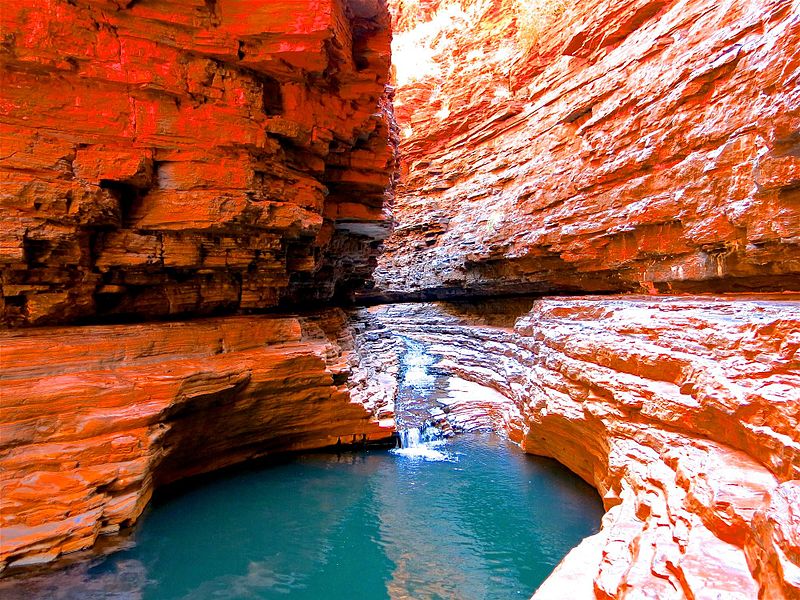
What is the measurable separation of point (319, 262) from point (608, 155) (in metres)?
10.1

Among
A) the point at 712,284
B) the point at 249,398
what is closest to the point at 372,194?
the point at 249,398

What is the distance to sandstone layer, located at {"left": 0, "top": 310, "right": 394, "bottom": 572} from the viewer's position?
6820 mm

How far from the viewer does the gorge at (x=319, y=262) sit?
5.04 meters

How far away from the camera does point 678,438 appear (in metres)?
5.89

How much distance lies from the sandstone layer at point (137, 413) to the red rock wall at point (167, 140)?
132 centimetres

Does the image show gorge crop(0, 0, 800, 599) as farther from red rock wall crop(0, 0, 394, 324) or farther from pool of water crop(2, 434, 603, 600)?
pool of water crop(2, 434, 603, 600)

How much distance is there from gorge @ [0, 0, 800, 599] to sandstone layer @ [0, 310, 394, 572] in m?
0.05

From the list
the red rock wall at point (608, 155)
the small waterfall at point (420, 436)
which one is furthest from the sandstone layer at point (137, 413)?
the red rock wall at point (608, 155)

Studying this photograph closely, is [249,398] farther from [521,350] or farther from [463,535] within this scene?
[521,350]

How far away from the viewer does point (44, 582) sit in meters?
6.25

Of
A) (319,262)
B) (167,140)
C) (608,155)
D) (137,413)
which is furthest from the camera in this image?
(319,262)

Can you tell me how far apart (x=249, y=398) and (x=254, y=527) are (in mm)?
2901

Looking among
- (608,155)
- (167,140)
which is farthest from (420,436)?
(608,155)

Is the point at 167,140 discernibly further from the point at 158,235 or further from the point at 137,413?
the point at 137,413
